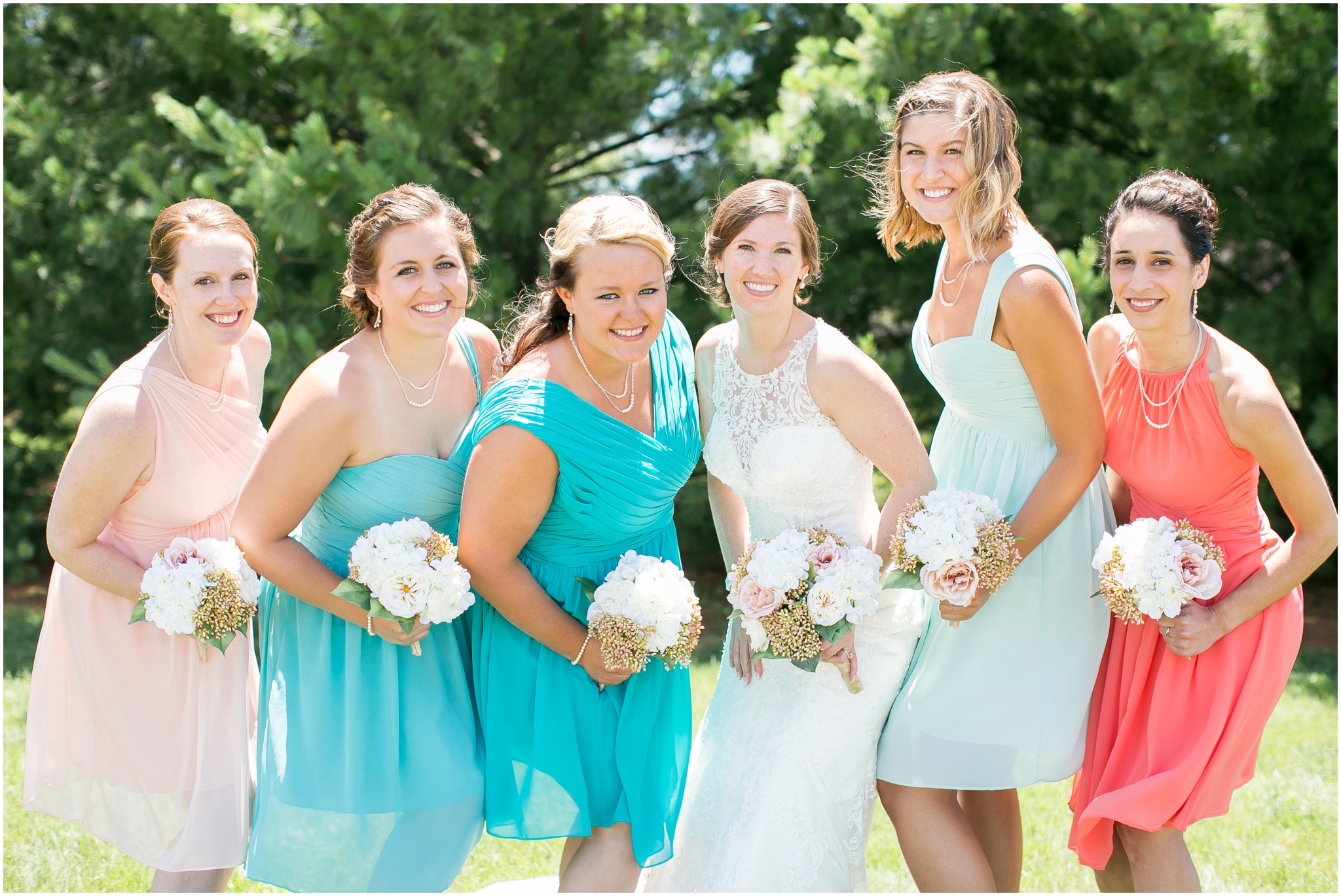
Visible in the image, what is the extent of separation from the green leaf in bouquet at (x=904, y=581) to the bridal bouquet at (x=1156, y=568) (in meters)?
0.56

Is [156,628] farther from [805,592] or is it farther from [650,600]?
[805,592]

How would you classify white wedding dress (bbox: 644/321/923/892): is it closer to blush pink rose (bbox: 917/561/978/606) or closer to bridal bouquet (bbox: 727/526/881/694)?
bridal bouquet (bbox: 727/526/881/694)

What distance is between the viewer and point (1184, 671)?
344cm

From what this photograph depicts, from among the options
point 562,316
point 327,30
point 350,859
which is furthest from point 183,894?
point 327,30

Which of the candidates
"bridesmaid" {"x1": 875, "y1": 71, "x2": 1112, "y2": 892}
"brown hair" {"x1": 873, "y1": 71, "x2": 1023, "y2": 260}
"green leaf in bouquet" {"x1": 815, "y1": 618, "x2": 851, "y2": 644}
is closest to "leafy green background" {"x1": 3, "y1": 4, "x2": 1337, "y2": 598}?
"brown hair" {"x1": 873, "y1": 71, "x2": 1023, "y2": 260}

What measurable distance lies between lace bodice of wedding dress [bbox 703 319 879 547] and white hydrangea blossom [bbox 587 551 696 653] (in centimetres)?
52

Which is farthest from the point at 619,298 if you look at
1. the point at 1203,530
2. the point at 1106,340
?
the point at 1203,530

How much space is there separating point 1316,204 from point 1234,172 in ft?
3.35

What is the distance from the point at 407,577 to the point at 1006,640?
1.89 meters

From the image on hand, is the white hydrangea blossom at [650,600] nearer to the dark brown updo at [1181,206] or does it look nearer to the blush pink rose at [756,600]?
the blush pink rose at [756,600]

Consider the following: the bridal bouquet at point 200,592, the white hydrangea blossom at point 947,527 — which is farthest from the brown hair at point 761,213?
the bridal bouquet at point 200,592

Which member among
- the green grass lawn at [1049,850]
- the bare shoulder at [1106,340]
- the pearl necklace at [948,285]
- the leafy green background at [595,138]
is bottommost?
the green grass lawn at [1049,850]

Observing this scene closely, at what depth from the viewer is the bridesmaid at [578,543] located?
3293 mm

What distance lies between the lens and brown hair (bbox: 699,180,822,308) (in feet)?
11.6
